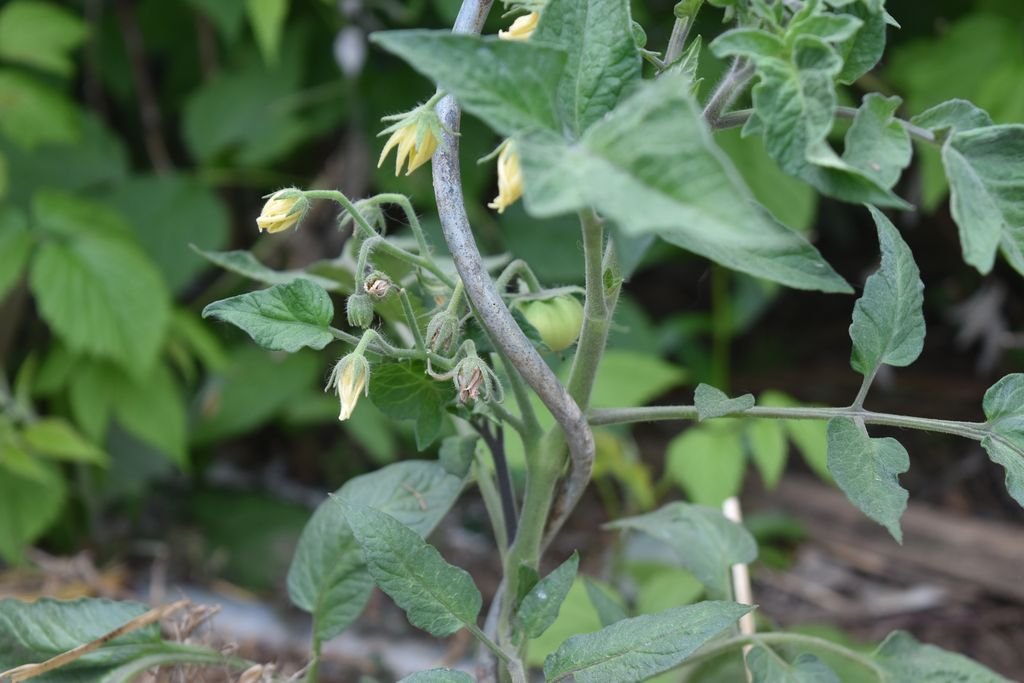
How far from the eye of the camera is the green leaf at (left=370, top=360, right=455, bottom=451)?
0.47 meters

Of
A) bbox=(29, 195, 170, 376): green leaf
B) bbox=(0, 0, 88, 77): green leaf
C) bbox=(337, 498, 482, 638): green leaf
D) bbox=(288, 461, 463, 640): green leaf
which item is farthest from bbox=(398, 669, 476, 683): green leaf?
bbox=(0, 0, 88, 77): green leaf

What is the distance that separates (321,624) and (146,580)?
1.10 meters

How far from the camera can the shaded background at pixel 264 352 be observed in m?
1.34

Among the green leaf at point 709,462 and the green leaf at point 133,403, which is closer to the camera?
the green leaf at point 709,462

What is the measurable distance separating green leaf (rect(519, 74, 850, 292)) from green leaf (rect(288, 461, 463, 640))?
29 centimetres

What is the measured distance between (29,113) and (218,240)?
0.33m

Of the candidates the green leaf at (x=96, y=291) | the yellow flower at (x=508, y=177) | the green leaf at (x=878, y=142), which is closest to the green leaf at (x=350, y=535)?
the yellow flower at (x=508, y=177)

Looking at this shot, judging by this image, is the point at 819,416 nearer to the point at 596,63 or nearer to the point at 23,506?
the point at 596,63

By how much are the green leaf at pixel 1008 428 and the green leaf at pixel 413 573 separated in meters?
0.25

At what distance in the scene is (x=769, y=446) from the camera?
1.21 m

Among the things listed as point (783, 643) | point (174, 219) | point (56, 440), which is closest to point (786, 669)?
point (783, 643)

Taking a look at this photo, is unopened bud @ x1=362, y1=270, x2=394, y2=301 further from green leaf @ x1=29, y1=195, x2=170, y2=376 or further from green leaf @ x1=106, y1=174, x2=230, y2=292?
green leaf @ x1=106, y1=174, x2=230, y2=292

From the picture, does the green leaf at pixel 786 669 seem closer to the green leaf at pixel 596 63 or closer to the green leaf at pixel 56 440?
the green leaf at pixel 596 63

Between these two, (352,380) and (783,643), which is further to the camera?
(783,643)
